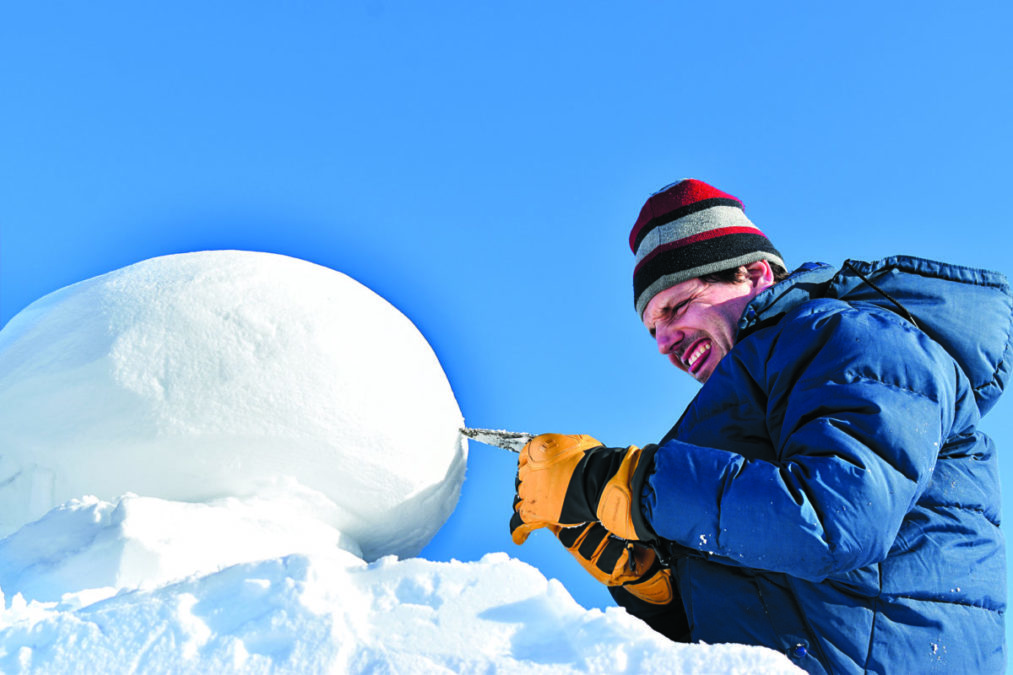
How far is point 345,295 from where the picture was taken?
3164 mm

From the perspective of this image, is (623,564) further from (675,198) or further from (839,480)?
(675,198)

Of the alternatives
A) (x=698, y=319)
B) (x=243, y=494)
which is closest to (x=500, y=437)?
(x=698, y=319)

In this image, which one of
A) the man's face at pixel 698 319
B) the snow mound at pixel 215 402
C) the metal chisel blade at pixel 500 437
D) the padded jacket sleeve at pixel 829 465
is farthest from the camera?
the metal chisel blade at pixel 500 437

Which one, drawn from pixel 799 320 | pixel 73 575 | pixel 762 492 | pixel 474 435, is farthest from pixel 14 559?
pixel 799 320

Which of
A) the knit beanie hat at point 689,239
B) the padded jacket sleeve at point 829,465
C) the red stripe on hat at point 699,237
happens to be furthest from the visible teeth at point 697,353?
the padded jacket sleeve at point 829,465

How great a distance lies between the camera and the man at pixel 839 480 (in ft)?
5.75

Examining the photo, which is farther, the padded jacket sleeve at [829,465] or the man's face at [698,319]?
the man's face at [698,319]

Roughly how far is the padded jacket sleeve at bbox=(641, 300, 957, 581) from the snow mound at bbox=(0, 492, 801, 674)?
1.15ft

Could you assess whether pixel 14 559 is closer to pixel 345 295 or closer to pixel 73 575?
pixel 73 575

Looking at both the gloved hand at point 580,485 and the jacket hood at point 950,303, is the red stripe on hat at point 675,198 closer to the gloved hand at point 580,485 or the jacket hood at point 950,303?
the jacket hood at point 950,303

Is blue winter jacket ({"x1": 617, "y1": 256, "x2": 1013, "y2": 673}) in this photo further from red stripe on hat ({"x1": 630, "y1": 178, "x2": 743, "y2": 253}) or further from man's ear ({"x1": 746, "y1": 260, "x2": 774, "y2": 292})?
red stripe on hat ({"x1": 630, "y1": 178, "x2": 743, "y2": 253})

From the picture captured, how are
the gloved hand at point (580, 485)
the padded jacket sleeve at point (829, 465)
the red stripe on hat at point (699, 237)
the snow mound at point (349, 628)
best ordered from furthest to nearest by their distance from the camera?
the red stripe on hat at point (699, 237) → the gloved hand at point (580, 485) → the padded jacket sleeve at point (829, 465) → the snow mound at point (349, 628)

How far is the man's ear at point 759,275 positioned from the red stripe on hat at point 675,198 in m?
0.37

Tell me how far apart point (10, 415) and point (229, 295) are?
0.91 m
